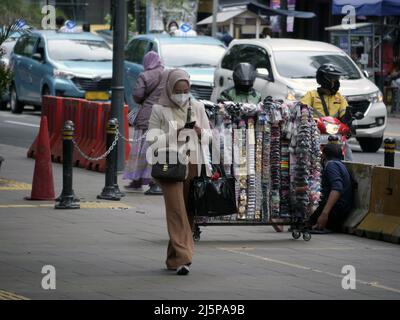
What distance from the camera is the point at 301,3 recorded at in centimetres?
4397

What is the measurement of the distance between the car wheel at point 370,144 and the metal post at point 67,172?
383 inches

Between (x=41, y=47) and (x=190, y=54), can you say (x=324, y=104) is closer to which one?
(x=190, y=54)

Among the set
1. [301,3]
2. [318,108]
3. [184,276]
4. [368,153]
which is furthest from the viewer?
[301,3]

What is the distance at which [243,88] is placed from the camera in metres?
15.5

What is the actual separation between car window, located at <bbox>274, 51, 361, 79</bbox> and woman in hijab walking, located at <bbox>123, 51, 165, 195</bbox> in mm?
6544

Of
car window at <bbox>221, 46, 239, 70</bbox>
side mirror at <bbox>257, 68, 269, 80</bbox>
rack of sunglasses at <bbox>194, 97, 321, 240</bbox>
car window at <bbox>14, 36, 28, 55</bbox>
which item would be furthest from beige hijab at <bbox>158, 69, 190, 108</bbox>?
car window at <bbox>14, 36, 28, 55</bbox>

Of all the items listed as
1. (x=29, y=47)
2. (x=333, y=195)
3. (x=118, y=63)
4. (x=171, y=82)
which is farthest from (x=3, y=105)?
(x=171, y=82)

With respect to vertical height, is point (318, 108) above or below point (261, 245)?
above

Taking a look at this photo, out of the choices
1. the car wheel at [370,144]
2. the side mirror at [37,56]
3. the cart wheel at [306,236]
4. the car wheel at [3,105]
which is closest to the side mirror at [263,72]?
the car wheel at [370,144]

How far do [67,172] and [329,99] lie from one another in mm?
3291

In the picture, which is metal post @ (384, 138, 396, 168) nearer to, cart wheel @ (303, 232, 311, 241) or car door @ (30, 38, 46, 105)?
cart wheel @ (303, 232, 311, 241)

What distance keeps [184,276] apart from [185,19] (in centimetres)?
3555
